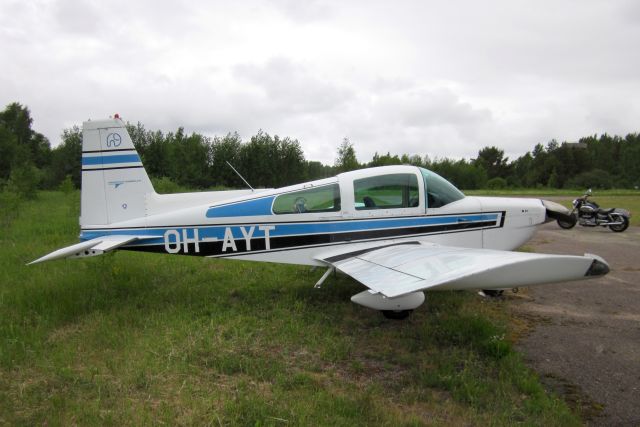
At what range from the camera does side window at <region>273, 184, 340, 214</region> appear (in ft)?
18.8

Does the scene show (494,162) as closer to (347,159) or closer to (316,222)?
(347,159)

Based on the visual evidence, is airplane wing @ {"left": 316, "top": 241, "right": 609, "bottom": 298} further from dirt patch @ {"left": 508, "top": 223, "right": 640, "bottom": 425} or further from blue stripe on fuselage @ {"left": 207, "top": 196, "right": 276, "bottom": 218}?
blue stripe on fuselage @ {"left": 207, "top": 196, "right": 276, "bottom": 218}

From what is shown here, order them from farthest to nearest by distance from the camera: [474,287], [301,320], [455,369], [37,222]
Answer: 1. [37,222]
2. [301,320]
3. [455,369]
4. [474,287]

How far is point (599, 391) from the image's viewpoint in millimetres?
3541

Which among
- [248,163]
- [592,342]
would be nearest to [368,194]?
[592,342]

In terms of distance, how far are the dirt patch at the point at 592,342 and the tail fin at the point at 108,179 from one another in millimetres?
5458

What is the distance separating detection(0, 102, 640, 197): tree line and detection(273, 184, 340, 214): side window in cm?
1649

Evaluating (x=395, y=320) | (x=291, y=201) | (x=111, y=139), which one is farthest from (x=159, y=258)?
(x=395, y=320)

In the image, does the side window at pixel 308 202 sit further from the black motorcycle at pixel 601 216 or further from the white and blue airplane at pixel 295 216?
the black motorcycle at pixel 601 216

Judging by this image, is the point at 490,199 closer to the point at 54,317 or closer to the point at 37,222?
the point at 54,317

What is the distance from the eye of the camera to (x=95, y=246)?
537 centimetres

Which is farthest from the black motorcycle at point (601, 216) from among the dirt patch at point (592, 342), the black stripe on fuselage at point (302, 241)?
the black stripe on fuselage at point (302, 241)

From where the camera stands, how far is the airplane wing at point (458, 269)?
118 inches

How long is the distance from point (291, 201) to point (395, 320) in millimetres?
2136
